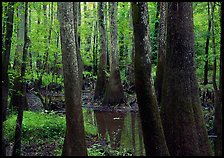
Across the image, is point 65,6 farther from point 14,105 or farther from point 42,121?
point 14,105

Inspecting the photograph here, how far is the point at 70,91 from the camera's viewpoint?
7273 millimetres

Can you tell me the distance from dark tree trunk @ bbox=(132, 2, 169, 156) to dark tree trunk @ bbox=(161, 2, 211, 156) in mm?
1465

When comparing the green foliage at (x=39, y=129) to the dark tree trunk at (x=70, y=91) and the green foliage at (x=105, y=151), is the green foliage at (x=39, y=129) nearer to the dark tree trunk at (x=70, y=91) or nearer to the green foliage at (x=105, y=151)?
the green foliage at (x=105, y=151)

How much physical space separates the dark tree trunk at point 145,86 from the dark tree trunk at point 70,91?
173 cm

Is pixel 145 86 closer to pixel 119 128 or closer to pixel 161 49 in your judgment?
pixel 119 128

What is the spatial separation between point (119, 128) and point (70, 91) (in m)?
5.75

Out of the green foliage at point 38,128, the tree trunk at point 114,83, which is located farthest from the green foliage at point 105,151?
the tree trunk at point 114,83

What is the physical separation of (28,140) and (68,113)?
316 centimetres

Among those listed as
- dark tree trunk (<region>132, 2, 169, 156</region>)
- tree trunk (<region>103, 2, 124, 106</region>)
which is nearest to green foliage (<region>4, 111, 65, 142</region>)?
dark tree trunk (<region>132, 2, 169, 156</region>)

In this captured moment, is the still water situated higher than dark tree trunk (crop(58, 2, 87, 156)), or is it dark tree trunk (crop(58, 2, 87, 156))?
dark tree trunk (crop(58, 2, 87, 156))

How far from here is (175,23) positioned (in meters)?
7.90

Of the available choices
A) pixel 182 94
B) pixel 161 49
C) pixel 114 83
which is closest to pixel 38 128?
pixel 182 94

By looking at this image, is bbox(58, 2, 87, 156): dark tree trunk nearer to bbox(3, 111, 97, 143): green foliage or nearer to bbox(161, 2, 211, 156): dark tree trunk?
bbox(161, 2, 211, 156): dark tree trunk

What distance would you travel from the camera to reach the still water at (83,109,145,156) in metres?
9.98
